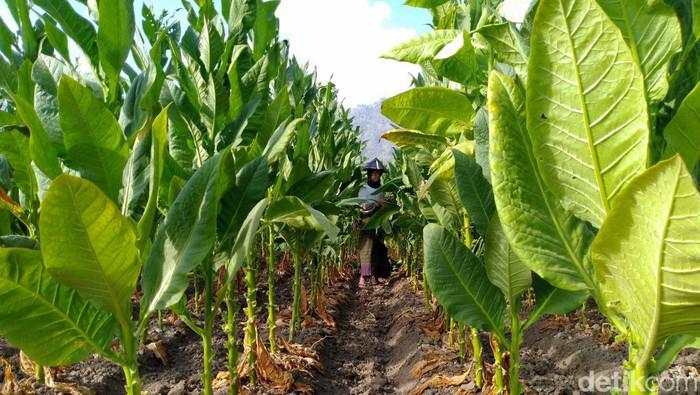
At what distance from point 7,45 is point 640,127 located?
2.17 metres

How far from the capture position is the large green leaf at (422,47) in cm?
125

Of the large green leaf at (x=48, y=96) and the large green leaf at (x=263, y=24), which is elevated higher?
the large green leaf at (x=263, y=24)

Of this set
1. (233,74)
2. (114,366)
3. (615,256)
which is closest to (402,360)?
(114,366)

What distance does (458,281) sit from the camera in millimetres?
1379

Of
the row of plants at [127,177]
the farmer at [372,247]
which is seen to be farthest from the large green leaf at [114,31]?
the farmer at [372,247]

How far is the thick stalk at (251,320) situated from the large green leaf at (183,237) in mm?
1199

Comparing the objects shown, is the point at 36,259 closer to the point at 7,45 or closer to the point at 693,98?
the point at 693,98

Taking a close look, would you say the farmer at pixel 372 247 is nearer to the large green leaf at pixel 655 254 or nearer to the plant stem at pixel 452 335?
the plant stem at pixel 452 335

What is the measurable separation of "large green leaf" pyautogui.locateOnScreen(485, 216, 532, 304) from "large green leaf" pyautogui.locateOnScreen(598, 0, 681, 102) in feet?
1.67

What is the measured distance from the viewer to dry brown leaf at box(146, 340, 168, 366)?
11.0ft

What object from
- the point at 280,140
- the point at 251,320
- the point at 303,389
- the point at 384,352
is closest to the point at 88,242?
the point at 280,140

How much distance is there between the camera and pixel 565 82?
29.7 inches

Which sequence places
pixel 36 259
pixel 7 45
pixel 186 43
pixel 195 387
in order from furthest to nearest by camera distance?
1. pixel 195 387
2. pixel 186 43
3. pixel 7 45
4. pixel 36 259

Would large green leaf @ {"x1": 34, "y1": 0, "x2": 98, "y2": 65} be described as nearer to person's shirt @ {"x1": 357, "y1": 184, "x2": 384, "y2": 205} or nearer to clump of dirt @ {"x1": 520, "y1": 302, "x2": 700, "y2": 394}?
person's shirt @ {"x1": 357, "y1": 184, "x2": 384, "y2": 205}
